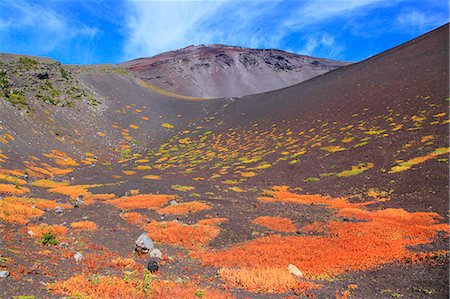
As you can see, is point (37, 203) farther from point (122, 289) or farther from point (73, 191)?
point (122, 289)

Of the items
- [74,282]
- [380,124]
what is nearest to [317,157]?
[380,124]

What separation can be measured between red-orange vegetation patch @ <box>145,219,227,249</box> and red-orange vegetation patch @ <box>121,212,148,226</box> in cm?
94

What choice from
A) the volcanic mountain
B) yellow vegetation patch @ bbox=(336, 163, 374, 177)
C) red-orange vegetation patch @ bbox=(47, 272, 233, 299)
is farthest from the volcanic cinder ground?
the volcanic mountain

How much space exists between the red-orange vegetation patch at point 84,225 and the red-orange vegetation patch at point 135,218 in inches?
109

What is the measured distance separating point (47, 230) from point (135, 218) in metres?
6.91

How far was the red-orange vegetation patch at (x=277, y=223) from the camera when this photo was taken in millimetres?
22444

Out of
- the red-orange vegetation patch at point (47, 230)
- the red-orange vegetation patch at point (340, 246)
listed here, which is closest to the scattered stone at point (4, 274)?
the red-orange vegetation patch at point (47, 230)

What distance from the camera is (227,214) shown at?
26.2 meters

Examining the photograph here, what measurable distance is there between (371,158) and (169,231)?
1244 inches

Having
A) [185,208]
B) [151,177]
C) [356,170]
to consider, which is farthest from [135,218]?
[356,170]

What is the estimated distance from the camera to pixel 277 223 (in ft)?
77.5

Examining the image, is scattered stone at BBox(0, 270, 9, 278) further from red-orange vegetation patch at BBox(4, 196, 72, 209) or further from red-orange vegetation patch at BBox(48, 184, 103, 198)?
red-orange vegetation patch at BBox(48, 184, 103, 198)

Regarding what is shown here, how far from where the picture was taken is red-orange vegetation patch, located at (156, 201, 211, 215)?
26719 millimetres

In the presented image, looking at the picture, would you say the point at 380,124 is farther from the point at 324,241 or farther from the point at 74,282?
the point at 74,282
